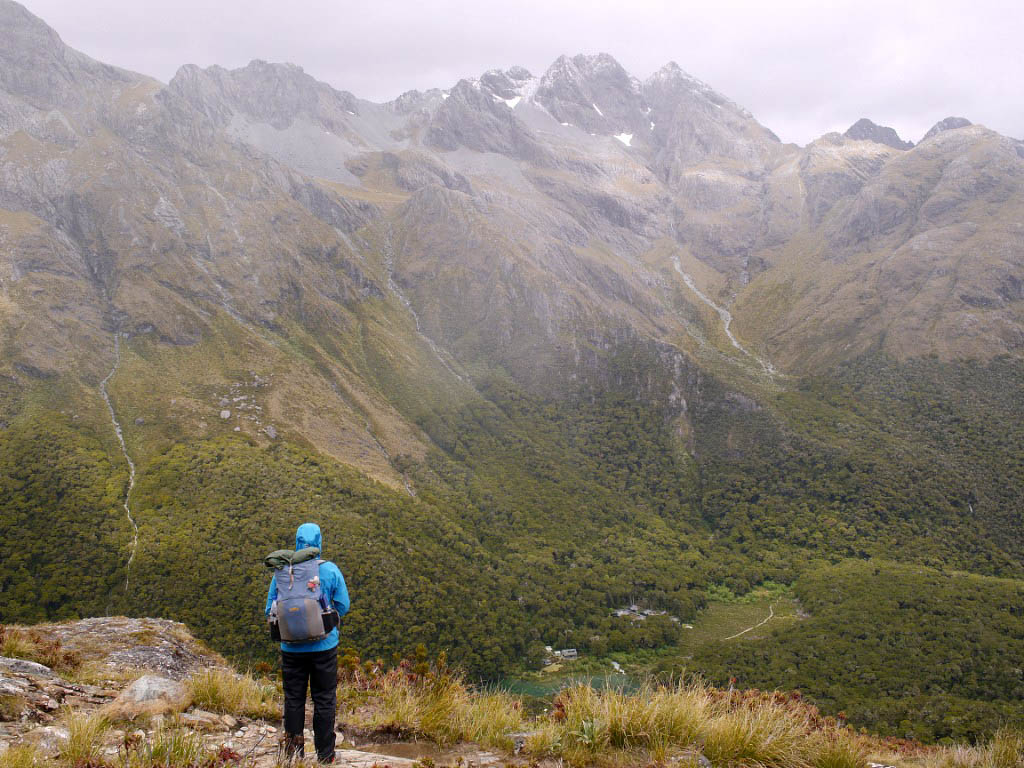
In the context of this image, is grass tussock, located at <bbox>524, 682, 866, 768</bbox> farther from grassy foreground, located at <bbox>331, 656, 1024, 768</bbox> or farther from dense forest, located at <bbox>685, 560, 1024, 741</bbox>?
dense forest, located at <bbox>685, 560, 1024, 741</bbox>

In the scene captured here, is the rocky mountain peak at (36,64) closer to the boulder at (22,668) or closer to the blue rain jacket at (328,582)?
the boulder at (22,668)

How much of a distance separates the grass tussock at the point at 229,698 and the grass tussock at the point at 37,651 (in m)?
4.31

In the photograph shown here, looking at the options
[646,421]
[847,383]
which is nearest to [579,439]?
[646,421]

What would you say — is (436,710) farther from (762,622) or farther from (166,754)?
(762,622)

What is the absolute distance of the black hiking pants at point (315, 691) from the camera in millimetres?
7777

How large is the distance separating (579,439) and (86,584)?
356 feet

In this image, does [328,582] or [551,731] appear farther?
[551,731]

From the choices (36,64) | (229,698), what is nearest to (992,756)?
(229,698)

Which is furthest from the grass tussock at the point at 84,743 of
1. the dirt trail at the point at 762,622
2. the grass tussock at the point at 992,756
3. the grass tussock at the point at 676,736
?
the dirt trail at the point at 762,622

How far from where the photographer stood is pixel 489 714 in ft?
32.0

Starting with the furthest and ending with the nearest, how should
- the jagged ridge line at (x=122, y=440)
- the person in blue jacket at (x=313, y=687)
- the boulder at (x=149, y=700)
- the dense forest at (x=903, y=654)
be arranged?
the jagged ridge line at (x=122, y=440)
the dense forest at (x=903, y=654)
the boulder at (x=149, y=700)
the person in blue jacket at (x=313, y=687)

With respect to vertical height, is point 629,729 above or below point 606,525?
above

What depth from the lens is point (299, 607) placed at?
761 cm

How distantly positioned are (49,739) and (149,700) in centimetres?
142
